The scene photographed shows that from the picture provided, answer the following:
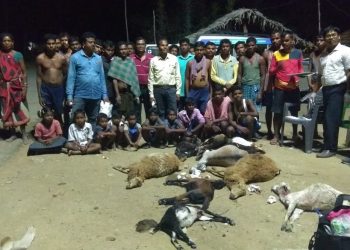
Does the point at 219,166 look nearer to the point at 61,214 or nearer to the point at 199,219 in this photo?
the point at 199,219

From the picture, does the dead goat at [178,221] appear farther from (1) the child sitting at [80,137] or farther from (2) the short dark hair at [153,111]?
(2) the short dark hair at [153,111]

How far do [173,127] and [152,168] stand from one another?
1.68 meters

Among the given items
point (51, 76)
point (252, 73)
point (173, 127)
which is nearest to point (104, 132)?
point (173, 127)

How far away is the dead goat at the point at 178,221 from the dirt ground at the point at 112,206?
7cm

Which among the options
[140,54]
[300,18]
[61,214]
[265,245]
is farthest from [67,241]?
[300,18]

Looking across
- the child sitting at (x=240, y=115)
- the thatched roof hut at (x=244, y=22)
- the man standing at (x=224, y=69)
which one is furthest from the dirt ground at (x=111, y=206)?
the thatched roof hut at (x=244, y=22)

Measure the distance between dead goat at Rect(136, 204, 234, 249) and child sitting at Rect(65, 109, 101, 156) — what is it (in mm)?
2717

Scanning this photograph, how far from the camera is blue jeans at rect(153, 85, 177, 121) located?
7.98 meters

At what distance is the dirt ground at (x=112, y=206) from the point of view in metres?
4.57

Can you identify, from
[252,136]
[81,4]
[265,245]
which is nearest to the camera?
[265,245]

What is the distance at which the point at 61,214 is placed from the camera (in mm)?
5137

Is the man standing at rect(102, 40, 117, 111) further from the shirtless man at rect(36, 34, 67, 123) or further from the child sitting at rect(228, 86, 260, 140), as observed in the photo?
the child sitting at rect(228, 86, 260, 140)

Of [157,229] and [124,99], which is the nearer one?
[157,229]

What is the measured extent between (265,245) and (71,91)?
159 inches
